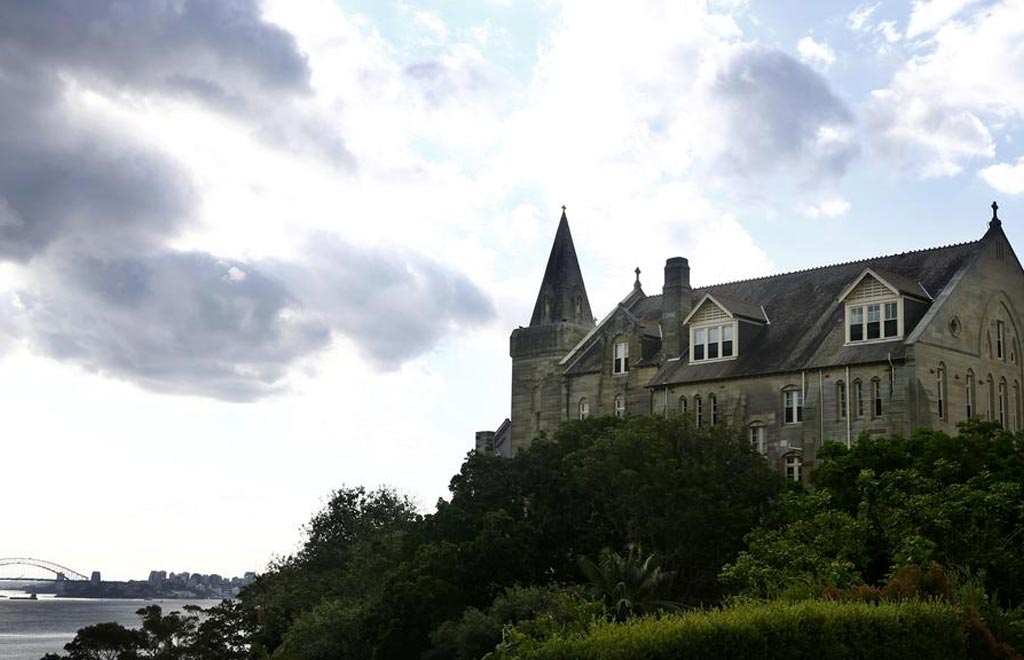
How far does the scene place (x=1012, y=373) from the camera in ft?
184

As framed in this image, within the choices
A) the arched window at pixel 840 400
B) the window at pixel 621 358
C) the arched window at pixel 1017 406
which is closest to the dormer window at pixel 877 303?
the arched window at pixel 840 400

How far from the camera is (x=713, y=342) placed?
59781mm

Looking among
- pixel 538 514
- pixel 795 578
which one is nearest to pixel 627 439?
pixel 538 514

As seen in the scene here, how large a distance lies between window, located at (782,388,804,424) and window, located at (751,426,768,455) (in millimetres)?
1248

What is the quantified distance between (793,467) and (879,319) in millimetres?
7482

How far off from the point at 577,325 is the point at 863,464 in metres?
30.5

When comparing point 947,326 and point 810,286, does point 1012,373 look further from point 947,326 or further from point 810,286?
point 810,286

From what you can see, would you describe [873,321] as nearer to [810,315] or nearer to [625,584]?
[810,315]

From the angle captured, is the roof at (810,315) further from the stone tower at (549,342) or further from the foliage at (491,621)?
the foliage at (491,621)

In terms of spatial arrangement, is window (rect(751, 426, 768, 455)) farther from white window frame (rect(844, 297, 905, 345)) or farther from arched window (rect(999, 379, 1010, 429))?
arched window (rect(999, 379, 1010, 429))

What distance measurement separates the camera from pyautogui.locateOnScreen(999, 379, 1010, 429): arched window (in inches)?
2170

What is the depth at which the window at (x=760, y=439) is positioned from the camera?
55.5 metres

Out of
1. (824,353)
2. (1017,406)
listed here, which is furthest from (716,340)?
(1017,406)

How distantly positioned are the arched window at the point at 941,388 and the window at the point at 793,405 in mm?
5880
